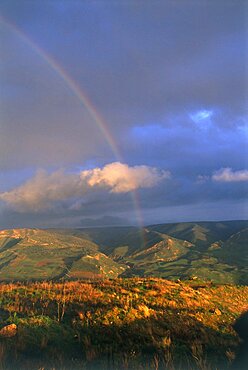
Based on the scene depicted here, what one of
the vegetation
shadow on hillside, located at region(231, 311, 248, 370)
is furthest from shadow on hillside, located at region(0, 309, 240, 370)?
shadow on hillside, located at region(231, 311, 248, 370)

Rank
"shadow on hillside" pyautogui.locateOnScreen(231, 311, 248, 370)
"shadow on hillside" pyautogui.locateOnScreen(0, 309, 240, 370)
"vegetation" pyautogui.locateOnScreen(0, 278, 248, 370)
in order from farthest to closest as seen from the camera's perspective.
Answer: "shadow on hillside" pyautogui.locateOnScreen(231, 311, 248, 370), "vegetation" pyautogui.locateOnScreen(0, 278, 248, 370), "shadow on hillside" pyautogui.locateOnScreen(0, 309, 240, 370)

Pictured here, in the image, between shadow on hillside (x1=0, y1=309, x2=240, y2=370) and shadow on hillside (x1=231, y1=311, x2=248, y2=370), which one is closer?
shadow on hillside (x1=0, y1=309, x2=240, y2=370)

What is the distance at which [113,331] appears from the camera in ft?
51.2

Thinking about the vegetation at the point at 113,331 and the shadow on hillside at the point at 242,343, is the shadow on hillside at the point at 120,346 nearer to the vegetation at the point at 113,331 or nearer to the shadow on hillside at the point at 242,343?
the vegetation at the point at 113,331

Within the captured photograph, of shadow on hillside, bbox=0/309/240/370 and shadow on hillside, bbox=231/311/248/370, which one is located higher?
shadow on hillside, bbox=0/309/240/370

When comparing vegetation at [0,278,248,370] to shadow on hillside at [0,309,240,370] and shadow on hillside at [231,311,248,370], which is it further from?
shadow on hillside at [231,311,248,370]

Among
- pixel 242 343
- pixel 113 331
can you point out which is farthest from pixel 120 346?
pixel 242 343

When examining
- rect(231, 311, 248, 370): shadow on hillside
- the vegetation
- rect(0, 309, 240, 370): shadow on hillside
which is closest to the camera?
rect(0, 309, 240, 370): shadow on hillside

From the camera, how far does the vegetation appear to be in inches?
511

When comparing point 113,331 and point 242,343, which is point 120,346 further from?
point 242,343

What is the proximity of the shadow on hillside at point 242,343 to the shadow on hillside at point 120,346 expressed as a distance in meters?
0.37

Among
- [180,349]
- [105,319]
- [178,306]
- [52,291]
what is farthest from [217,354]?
[52,291]

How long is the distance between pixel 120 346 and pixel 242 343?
629cm

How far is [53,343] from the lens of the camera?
14266 millimetres
